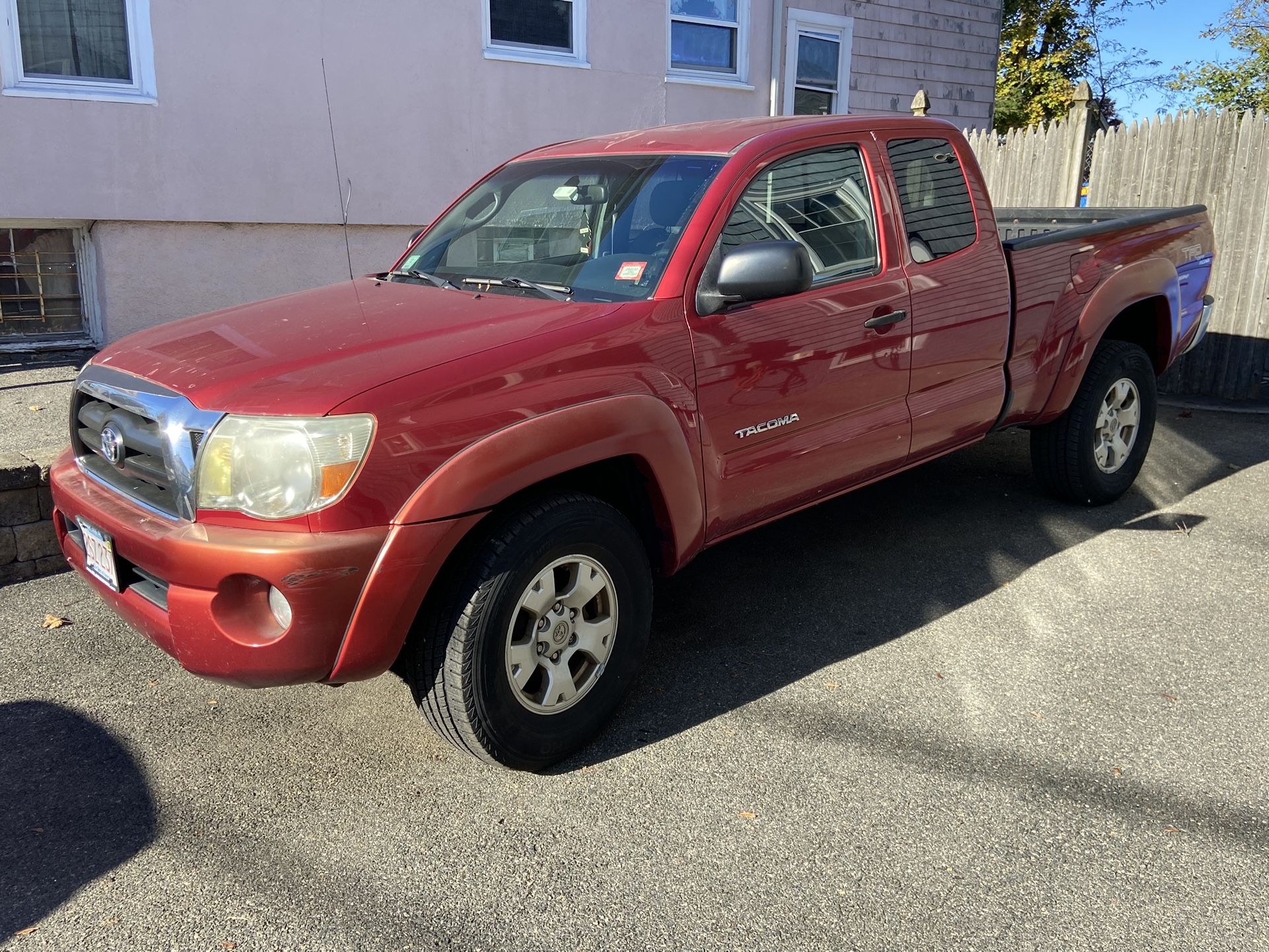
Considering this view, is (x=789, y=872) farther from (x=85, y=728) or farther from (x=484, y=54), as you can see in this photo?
(x=484, y=54)

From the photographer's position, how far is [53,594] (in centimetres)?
466

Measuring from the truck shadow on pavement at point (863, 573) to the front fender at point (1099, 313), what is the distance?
71 cm

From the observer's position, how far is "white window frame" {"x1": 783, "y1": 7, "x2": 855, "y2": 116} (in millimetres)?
11852

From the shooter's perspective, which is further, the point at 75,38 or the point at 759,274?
the point at 75,38

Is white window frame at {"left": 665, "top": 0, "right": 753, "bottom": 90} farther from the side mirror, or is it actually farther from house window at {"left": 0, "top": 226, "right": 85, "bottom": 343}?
the side mirror

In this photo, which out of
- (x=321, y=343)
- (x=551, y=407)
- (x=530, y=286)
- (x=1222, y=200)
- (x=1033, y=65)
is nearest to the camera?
(x=551, y=407)

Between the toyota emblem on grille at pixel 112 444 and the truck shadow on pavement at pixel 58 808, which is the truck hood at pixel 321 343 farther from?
the truck shadow on pavement at pixel 58 808

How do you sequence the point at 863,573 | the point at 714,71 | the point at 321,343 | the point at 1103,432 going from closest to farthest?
the point at 321,343
the point at 863,573
the point at 1103,432
the point at 714,71

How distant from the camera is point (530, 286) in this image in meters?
3.66

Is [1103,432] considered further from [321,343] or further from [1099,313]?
[321,343]

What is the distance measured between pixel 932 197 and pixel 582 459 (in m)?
2.29

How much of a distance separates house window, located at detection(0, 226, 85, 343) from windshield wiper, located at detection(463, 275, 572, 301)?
19.8ft

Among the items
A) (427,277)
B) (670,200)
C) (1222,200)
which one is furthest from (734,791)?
(1222,200)

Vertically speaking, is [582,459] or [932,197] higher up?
[932,197]
